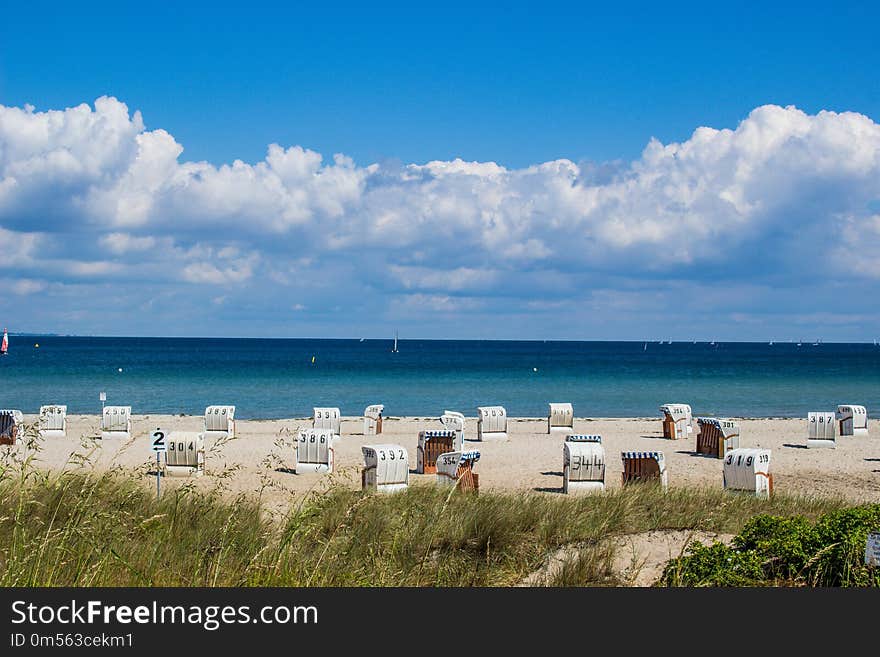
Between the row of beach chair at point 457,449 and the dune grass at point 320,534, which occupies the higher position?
the dune grass at point 320,534

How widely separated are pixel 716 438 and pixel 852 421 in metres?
8.41

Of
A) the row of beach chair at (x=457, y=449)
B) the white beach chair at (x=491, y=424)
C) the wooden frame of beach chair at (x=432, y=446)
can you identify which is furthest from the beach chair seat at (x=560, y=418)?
the wooden frame of beach chair at (x=432, y=446)

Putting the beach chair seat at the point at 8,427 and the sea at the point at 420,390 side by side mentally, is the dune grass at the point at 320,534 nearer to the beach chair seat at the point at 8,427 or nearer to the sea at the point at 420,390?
the beach chair seat at the point at 8,427

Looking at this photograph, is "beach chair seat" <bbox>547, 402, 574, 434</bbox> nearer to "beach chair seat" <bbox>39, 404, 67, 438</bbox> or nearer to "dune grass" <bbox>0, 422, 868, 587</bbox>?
"beach chair seat" <bbox>39, 404, 67, 438</bbox>

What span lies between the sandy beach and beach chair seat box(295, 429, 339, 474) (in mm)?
349

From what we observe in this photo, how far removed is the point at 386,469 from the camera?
45.9 feet

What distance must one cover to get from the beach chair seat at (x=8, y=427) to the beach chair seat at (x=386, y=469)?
41.3ft

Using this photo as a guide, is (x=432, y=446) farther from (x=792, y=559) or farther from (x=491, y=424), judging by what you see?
(x=792, y=559)

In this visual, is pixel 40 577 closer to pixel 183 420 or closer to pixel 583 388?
pixel 183 420

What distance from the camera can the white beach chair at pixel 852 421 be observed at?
87.5ft

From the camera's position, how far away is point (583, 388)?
190 ft

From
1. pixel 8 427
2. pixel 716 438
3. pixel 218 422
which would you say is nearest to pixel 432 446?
pixel 716 438

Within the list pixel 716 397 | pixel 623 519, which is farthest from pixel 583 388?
pixel 623 519

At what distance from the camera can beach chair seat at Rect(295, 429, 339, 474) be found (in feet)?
56.5
